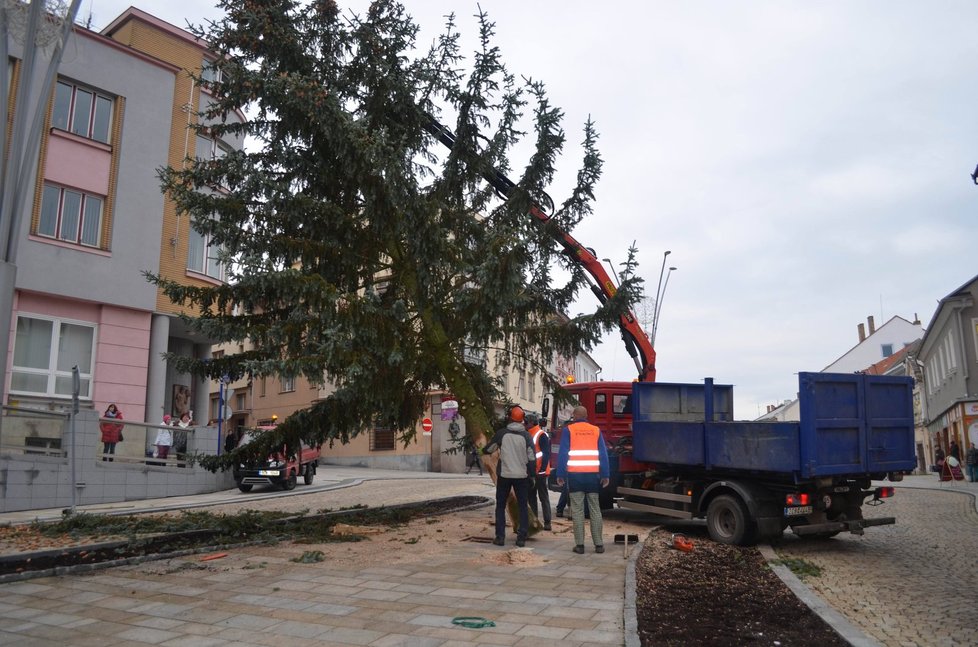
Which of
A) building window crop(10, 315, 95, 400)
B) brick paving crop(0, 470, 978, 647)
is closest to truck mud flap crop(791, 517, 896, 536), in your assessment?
brick paving crop(0, 470, 978, 647)

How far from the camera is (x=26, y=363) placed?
18.7 meters

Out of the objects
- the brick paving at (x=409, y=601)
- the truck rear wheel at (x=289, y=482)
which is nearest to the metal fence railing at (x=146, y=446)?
the truck rear wheel at (x=289, y=482)

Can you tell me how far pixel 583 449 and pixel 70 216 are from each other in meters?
16.2

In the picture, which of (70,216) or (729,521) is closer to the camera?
(729,521)

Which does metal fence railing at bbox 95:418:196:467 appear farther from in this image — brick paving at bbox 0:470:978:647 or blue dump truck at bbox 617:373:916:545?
blue dump truck at bbox 617:373:916:545

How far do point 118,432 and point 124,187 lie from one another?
7339 mm

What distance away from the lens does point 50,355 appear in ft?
62.6

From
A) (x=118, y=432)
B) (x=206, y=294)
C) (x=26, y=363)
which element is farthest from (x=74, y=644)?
(x=26, y=363)

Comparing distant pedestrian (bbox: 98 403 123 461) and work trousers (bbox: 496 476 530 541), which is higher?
distant pedestrian (bbox: 98 403 123 461)

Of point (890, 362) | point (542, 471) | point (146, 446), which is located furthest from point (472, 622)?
point (890, 362)

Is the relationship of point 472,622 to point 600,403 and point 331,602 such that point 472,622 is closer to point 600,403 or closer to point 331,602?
point 331,602

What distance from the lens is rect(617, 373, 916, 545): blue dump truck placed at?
9.87 metres

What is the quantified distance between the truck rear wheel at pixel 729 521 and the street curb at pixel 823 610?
1.07m

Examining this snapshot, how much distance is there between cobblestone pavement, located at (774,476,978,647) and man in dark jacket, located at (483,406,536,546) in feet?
11.2
